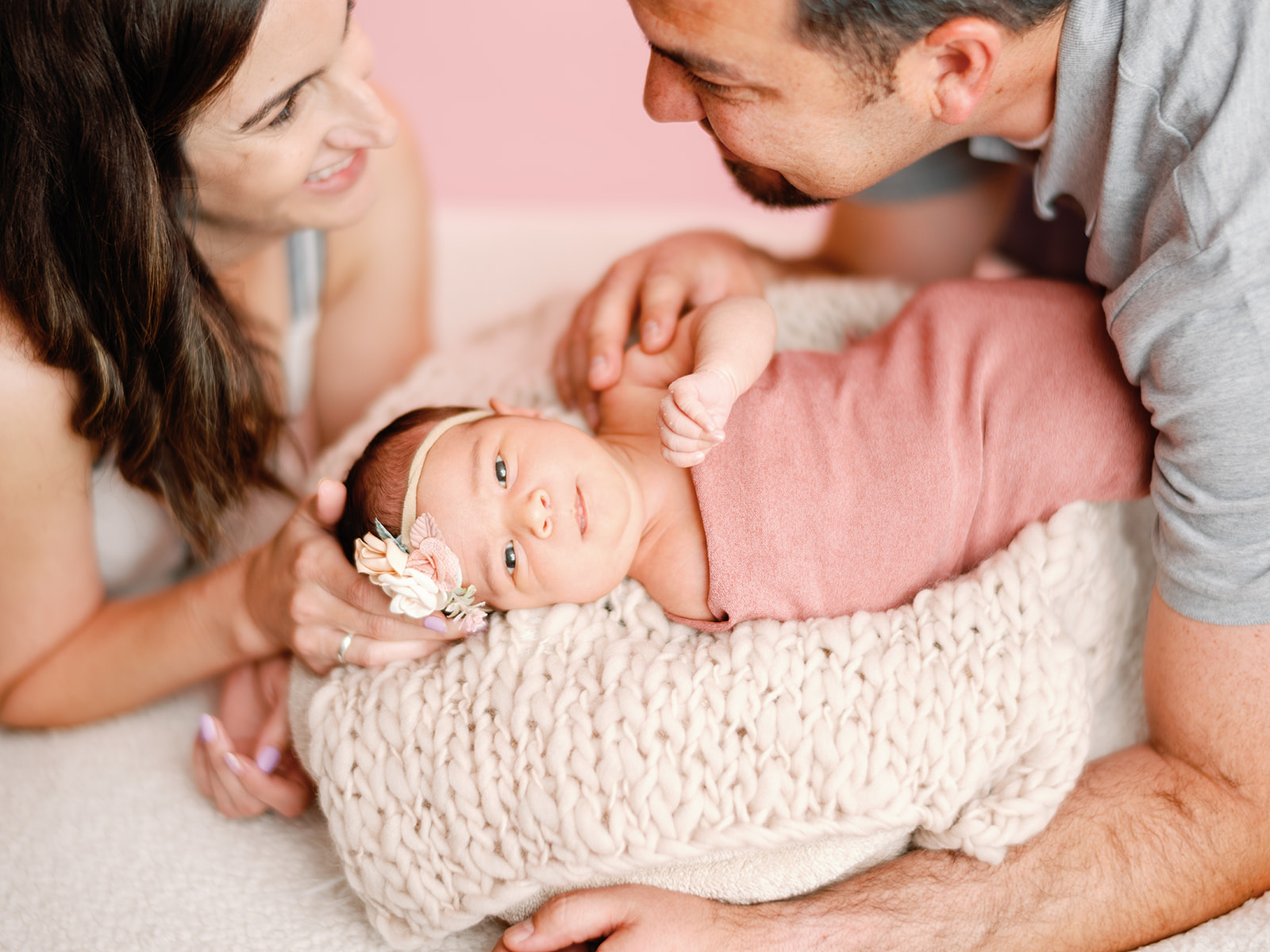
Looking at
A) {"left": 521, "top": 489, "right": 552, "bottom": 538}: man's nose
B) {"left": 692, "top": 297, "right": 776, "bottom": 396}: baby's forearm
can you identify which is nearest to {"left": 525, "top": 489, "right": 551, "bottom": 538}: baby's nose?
{"left": 521, "top": 489, "right": 552, "bottom": 538}: man's nose

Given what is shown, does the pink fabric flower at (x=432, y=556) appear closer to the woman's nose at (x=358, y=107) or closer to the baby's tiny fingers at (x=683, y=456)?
the baby's tiny fingers at (x=683, y=456)

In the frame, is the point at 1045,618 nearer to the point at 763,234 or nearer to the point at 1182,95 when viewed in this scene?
the point at 1182,95

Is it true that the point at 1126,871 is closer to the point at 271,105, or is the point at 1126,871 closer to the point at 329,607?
the point at 329,607

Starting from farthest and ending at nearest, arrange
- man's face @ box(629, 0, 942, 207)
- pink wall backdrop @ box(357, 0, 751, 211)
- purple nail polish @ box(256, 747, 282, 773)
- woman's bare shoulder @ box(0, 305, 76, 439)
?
pink wall backdrop @ box(357, 0, 751, 211) < purple nail polish @ box(256, 747, 282, 773) < woman's bare shoulder @ box(0, 305, 76, 439) < man's face @ box(629, 0, 942, 207)

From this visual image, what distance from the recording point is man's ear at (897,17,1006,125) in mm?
1102

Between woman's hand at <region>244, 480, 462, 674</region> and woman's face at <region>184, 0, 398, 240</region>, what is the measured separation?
0.41m

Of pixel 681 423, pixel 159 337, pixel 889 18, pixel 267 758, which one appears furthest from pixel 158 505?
pixel 889 18

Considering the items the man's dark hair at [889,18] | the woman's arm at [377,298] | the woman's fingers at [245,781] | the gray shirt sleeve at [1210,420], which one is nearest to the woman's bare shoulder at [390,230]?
the woman's arm at [377,298]

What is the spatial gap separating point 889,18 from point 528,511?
0.66 m

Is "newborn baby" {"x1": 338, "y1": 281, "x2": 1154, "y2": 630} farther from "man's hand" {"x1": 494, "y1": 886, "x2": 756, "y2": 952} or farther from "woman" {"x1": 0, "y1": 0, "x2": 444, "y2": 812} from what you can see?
"man's hand" {"x1": 494, "y1": 886, "x2": 756, "y2": 952}

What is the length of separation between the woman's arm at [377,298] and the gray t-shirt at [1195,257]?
1162mm

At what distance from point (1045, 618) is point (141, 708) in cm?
127

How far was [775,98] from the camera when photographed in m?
1.18

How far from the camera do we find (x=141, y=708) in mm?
1512
